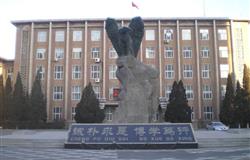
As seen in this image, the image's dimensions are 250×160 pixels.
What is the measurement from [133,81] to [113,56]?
25.1 metres

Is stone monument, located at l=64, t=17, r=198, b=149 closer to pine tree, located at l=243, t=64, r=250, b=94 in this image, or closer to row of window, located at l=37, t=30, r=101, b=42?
pine tree, located at l=243, t=64, r=250, b=94

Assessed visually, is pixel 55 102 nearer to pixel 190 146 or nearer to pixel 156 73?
pixel 156 73

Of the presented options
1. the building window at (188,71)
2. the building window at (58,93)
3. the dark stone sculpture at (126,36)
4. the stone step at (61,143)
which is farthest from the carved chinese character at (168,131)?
the building window at (58,93)

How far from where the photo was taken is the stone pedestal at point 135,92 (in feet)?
46.3

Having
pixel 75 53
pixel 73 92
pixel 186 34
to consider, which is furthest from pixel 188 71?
pixel 73 92

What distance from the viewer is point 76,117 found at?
33812 millimetres

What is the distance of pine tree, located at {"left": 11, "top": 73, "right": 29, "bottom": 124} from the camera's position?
34.8 meters

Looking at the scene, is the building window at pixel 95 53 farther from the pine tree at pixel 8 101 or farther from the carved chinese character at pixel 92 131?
the carved chinese character at pixel 92 131

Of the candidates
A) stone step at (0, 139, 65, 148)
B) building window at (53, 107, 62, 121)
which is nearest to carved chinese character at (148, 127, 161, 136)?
stone step at (0, 139, 65, 148)

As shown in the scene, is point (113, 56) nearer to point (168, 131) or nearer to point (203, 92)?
point (203, 92)

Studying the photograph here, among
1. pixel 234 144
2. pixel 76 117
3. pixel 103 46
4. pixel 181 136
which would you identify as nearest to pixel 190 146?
pixel 181 136

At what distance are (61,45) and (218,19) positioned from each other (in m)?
18.9

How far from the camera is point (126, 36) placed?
49.2 feet

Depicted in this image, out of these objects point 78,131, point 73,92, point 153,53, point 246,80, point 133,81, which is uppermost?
point 153,53
